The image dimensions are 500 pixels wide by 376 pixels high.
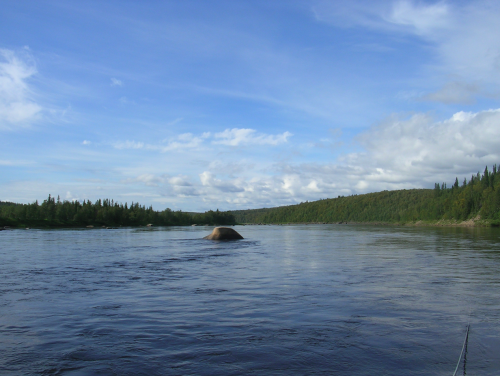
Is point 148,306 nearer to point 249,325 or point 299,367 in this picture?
point 249,325

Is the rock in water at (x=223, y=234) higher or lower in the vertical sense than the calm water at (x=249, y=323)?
higher

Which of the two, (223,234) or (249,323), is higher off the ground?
(223,234)

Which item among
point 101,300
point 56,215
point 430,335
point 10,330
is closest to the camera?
point 430,335

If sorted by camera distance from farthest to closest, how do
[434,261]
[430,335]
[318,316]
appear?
[434,261] < [318,316] < [430,335]

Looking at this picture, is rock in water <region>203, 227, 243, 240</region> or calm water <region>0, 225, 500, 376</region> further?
rock in water <region>203, 227, 243, 240</region>

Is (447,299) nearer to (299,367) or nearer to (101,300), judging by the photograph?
(299,367)

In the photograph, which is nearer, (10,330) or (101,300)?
(10,330)

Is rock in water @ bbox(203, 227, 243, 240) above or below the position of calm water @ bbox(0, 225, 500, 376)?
above

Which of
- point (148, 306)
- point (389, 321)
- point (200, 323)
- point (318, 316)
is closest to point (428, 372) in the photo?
point (389, 321)

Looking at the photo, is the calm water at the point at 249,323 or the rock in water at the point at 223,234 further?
the rock in water at the point at 223,234

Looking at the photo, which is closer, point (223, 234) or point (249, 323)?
point (249, 323)

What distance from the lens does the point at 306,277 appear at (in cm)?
2162

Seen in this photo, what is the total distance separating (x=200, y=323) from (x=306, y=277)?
Result: 431 inches

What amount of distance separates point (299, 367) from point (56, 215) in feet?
606
